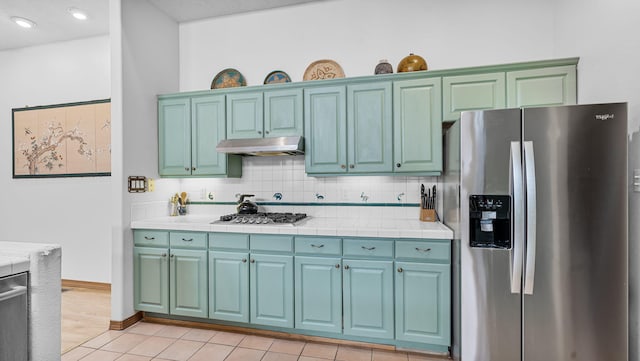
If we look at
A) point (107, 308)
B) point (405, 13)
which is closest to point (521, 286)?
point (405, 13)

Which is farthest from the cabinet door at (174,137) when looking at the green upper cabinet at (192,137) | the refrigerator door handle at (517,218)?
the refrigerator door handle at (517,218)

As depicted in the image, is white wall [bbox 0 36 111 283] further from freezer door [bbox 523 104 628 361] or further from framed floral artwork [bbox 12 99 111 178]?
freezer door [bbox 523 104 628 361]

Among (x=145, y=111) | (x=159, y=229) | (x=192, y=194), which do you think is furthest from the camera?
(x=192, y=194)

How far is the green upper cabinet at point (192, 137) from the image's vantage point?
117 inches

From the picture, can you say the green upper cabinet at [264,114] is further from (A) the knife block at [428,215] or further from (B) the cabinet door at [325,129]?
(A) the knife block at [428,215]

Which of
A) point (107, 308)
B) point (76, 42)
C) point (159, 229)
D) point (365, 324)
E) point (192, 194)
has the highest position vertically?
point (76, 42)

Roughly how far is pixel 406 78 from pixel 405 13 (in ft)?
2.73

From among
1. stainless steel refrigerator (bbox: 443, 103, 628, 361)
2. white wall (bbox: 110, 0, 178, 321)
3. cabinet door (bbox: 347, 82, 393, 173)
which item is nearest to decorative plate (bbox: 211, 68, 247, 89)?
white wall (bbox: 110, 0, 178, 321)

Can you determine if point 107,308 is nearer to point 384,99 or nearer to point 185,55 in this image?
point 185,55

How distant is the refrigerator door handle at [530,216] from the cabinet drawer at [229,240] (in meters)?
2.00

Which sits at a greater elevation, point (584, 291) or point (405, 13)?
point (405, 13)

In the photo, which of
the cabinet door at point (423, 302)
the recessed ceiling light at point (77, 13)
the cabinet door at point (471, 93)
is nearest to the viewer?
the cabinet door at point (423, 302)

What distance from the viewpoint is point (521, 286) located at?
69.4 inches

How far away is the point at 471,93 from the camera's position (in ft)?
7.94
